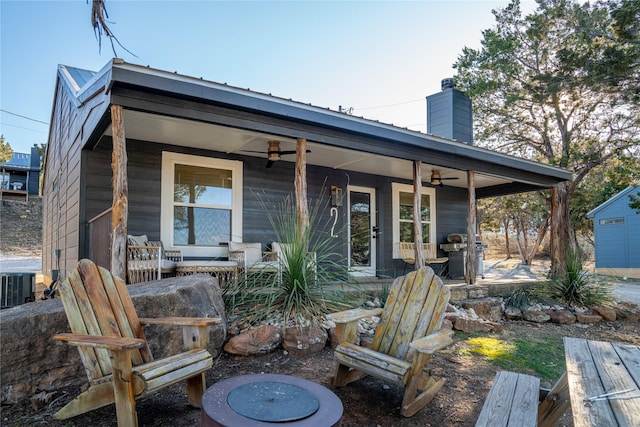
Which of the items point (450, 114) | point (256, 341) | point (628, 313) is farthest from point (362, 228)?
point (628, 313)

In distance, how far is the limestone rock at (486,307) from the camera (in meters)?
5.83

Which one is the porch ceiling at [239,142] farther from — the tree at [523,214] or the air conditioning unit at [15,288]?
the tree at [523,214]

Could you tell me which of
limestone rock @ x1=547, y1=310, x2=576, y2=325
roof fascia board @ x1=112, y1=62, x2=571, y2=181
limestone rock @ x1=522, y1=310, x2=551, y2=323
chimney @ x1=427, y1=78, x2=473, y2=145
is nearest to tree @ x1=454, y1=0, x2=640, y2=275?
chimney @ x1=427, y1=78, x2=473, y2=145

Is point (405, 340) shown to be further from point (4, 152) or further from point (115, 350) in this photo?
A: point (4, 152)

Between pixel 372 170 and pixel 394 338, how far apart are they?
15.7 ft

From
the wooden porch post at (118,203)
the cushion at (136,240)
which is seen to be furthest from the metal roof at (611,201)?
the wooden porch post at (118,203)

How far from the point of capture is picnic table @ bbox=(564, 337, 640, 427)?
4.33ft

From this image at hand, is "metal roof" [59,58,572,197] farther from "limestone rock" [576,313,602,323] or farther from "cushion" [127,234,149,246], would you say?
"limestone rock" [576,313,602,323]

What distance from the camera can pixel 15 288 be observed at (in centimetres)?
623

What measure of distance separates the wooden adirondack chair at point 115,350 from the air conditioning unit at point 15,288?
16.9ft

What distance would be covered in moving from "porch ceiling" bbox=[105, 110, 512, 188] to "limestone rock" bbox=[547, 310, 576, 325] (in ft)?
9.17

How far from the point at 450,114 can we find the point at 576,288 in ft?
13.6

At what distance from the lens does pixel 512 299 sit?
636 centimetres

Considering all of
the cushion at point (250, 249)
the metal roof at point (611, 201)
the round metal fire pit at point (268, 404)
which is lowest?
the round metal fire pit at point (268, 404)
